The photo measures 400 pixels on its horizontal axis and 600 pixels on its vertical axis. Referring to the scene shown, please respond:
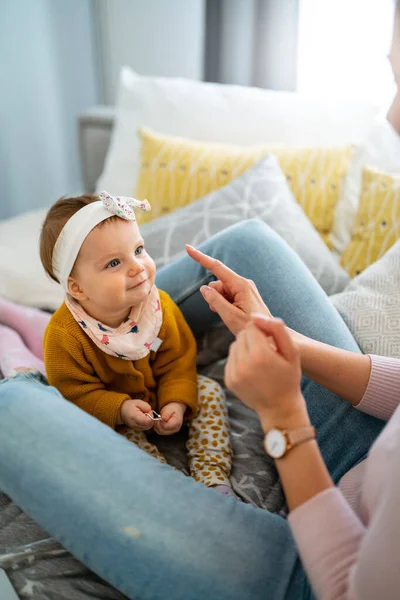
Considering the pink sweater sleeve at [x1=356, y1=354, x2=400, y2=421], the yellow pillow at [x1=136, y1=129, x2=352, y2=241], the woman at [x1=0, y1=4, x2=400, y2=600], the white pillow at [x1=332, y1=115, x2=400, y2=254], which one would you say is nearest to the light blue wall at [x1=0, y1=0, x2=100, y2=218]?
the yellow pillow at [x1=136, y1=129, x2=352, y2=241]

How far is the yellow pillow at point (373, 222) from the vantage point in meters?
1.42

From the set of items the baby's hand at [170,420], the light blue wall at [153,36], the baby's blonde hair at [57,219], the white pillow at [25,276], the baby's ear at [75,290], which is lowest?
the baby's hand at [170,420]

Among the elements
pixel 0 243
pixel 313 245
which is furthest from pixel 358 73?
pixel 0 243

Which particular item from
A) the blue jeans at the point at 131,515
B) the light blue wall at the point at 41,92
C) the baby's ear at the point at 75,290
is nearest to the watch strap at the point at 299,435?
the blue jeans at the point at 131,515

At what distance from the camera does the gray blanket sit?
82 cm

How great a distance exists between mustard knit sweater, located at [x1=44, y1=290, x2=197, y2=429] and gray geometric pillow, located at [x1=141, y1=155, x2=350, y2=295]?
0.32 m

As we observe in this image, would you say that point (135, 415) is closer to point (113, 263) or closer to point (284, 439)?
point (113, 263)

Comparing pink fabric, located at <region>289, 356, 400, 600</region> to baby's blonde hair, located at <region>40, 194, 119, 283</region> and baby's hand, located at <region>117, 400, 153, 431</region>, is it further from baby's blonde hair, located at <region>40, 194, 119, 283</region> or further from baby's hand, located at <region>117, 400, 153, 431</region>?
baby's blonde hair, located at <region>40, 194, 119, 283</region>

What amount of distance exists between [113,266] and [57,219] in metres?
0.13

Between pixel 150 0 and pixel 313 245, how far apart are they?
5.37 feet

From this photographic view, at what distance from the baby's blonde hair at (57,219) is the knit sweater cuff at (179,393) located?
0.34 meters

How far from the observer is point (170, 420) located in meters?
1.04

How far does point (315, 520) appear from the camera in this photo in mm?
645

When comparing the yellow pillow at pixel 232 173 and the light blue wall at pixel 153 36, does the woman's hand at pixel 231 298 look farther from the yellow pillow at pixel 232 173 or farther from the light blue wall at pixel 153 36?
the light blue wall at pixel 153 36
